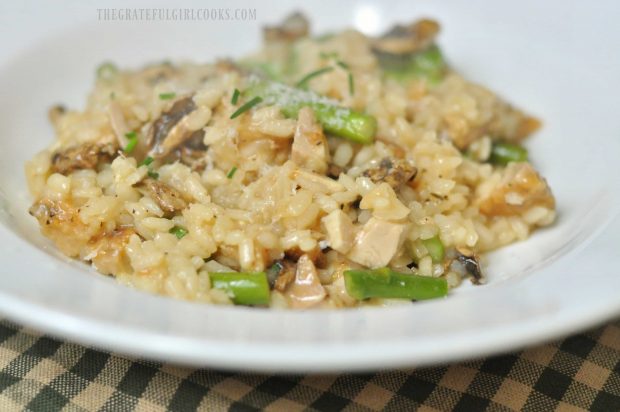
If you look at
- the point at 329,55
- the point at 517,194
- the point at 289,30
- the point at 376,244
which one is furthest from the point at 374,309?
the point at 289,30

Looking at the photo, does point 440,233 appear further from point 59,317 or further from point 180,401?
point 59,317

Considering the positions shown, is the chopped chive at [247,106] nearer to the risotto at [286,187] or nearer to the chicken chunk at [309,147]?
the risotto at [286,187]

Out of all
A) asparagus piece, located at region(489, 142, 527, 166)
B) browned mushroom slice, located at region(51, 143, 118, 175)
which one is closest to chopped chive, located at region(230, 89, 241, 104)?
browned mushroom slice, located at region(51, 143, 118, 175)

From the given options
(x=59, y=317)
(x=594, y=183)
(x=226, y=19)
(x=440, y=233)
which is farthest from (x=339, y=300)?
(x=226, y=19)

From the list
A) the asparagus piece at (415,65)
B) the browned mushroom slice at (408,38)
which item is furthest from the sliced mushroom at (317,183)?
the browned mushroom slice at (408,38)

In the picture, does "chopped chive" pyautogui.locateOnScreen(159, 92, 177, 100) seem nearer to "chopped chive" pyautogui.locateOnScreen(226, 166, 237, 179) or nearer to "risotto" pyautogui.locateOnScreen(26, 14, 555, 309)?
"risotto" pyautogui.locateOnScreen(26, 14, 555, 309)

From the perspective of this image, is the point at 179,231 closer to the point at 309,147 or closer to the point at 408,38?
the point at 309,147

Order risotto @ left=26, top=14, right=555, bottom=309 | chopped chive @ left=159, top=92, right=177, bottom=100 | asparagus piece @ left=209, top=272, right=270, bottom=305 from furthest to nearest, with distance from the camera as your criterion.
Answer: chopped chive @ left=159, top=92, right=177, bottom=100 < risotto @ left=26, top=14, right=555, bottom=309 < asparagus piece @ left=209, top=272, right=270, bottom=305

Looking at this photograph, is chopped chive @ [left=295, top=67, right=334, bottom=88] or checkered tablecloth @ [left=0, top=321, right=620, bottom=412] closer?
checkered tablecloth @ [left=0, top=321, right=620, bottom=412]
